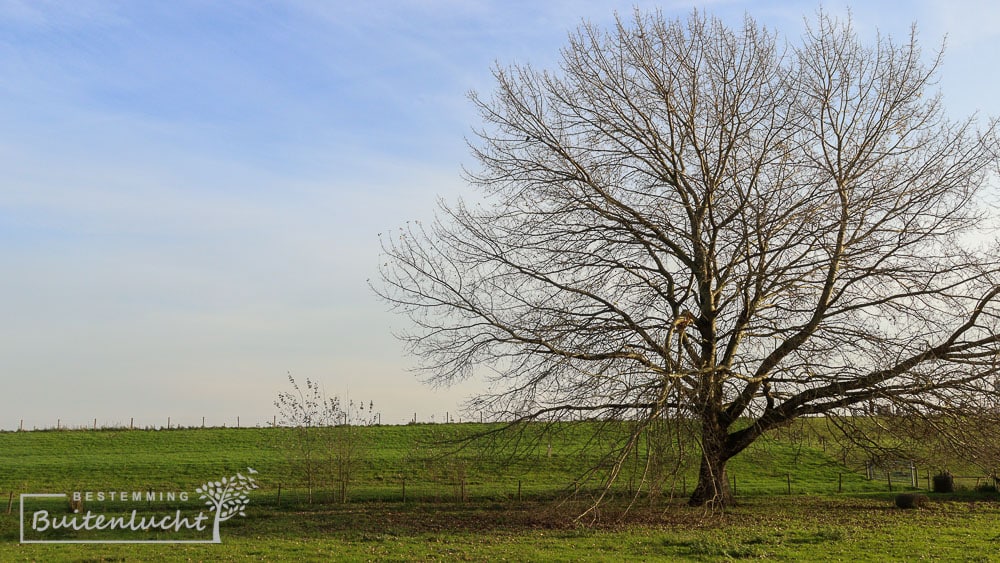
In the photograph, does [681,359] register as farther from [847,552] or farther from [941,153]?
[941,153]

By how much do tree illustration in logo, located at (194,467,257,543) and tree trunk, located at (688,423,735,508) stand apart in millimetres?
9663

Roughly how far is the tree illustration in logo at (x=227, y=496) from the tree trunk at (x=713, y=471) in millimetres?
9663

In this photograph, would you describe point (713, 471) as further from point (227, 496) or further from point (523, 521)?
point (227, 496)

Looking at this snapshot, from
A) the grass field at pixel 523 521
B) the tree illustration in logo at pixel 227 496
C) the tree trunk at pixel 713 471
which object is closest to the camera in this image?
the grass field at pixel 523 521

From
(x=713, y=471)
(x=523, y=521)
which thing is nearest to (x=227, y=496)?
(x=523, y=521)

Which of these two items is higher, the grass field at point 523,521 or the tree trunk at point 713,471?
the tree trunk at point 713,471

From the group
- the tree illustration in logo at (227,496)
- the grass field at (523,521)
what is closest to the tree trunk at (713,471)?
the grass field at (523,521)

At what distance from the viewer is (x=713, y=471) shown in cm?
1641

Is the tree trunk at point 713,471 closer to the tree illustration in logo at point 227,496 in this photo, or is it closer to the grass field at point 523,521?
the grass field at point 523,521

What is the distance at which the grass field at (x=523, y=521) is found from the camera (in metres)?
12.5

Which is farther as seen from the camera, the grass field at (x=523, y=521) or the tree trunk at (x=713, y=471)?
the tree trunk at (x=713, y=471)

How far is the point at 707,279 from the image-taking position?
1675 cm

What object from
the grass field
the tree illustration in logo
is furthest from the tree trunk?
the tree illustration in logo

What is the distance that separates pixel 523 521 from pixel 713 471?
4124 millimetres
